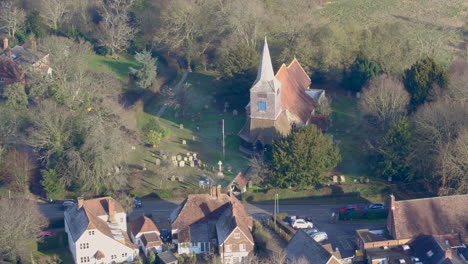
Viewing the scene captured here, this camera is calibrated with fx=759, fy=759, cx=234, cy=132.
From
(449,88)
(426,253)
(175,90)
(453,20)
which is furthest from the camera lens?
(453,20)

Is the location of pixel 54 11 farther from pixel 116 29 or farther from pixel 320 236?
pixel 320 236

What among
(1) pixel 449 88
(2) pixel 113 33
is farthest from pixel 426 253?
(2) pixel 113 33

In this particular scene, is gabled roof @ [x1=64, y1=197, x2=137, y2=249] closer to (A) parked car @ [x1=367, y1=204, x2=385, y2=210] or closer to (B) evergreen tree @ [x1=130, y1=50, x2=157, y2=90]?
(A) parked car @ [x1=367, y1=204, x2=385, y2=210]

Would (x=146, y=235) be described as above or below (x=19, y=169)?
below

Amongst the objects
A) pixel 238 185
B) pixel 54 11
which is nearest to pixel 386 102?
pixel 238 185

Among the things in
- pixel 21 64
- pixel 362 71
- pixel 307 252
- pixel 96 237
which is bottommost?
pixel 307 252

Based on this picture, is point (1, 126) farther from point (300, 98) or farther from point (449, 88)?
point (449, 88)
